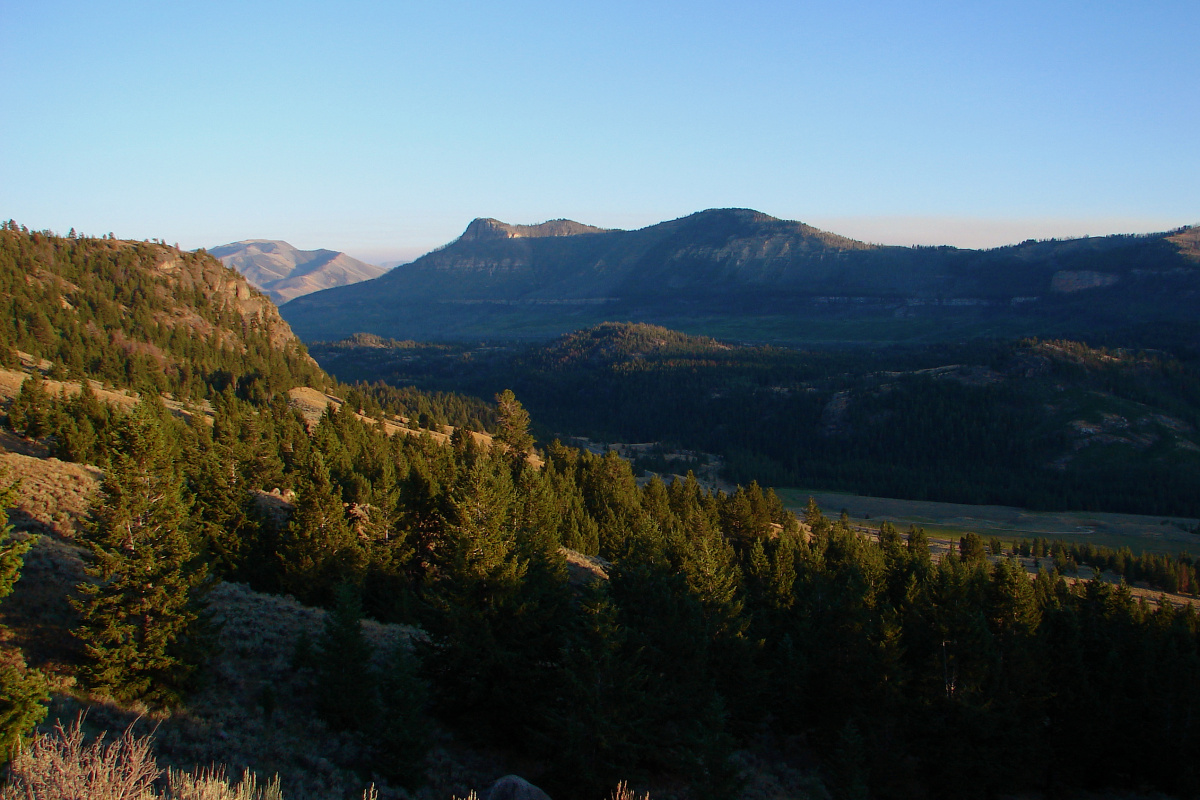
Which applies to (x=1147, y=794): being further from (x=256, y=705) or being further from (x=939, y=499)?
(x=939, y=499)

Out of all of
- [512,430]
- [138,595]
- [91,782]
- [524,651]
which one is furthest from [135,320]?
[91,782]

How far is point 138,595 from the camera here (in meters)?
23.4

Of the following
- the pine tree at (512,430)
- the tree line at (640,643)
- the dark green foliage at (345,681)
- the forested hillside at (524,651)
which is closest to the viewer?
the forested hillside at (524,651)

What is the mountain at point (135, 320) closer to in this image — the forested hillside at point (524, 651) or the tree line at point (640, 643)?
the forested hillside at point (524, 651)

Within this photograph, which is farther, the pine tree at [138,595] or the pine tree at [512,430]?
the pine tree at [512,430]

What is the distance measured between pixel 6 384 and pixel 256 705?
71373 millimetres

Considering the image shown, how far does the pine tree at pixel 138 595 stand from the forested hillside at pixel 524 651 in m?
0.08

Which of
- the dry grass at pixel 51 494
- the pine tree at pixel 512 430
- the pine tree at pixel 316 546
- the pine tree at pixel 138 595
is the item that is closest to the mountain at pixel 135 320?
the pine tree at pixel 512 430

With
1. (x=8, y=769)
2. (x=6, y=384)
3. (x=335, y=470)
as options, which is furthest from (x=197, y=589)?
(x=6, y=384)

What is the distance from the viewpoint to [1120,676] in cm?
4066

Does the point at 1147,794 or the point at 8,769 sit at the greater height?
the point at 8,769

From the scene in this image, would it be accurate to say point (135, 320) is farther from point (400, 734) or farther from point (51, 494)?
point (400, 734)

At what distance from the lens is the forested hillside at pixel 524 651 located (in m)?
23.3

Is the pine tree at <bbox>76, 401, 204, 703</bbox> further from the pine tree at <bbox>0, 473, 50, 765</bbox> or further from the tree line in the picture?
the pine tree at <bbox>0, 473, 50, 765</bbox>
